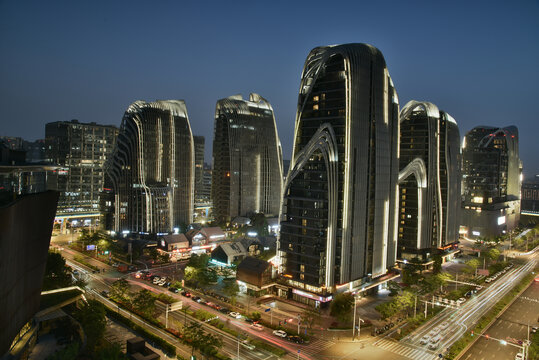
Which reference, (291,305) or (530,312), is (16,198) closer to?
(291,305)

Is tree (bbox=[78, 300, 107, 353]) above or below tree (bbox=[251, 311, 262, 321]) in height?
above

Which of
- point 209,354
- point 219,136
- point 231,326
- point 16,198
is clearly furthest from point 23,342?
point 219,136

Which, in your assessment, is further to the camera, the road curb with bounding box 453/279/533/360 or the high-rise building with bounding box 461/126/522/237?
the high-rise building with bounding box 461/126/522/237

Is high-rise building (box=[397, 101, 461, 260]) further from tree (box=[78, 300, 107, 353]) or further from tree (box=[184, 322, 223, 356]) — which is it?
tree (box=[78, 300, 107, 353])

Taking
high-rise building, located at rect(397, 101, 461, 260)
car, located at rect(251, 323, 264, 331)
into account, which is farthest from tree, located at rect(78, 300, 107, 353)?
high-rise building, located at rect(397, 101, 461, 260)

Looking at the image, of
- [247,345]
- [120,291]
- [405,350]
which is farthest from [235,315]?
[405,350]
